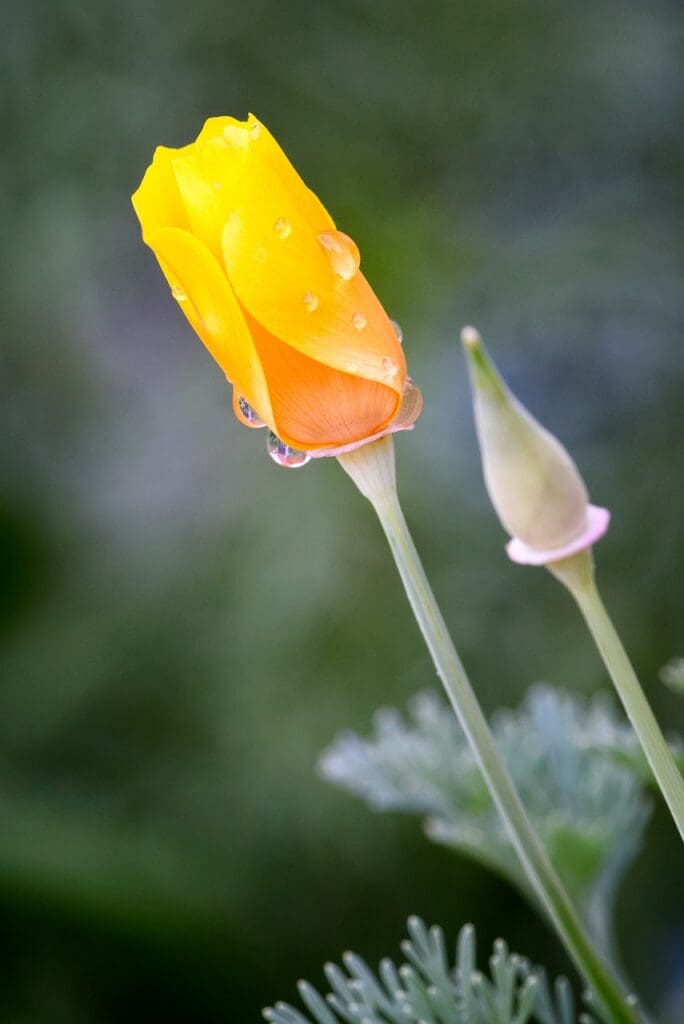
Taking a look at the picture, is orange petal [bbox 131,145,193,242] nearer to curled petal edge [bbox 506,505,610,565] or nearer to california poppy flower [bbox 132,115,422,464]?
california poppy flower [bbox 132,115,422,464]

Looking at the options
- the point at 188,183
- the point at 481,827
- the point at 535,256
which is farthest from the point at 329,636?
the point at 188,183

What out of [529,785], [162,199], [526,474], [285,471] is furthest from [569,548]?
[285,471]

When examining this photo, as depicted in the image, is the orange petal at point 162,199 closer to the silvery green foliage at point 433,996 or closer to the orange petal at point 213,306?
the orange petal at point 213,306

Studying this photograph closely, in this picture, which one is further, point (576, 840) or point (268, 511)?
point (268, 511)

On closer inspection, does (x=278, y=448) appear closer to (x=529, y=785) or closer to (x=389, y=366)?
(x=389, y=366)

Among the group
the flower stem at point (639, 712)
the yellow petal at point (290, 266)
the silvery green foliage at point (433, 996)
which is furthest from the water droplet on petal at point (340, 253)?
the silvery green foliage at point (433, 996)

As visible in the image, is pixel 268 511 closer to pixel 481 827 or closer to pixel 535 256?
pixel 535 256

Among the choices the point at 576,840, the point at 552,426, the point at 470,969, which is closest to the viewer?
the point at 470,969
